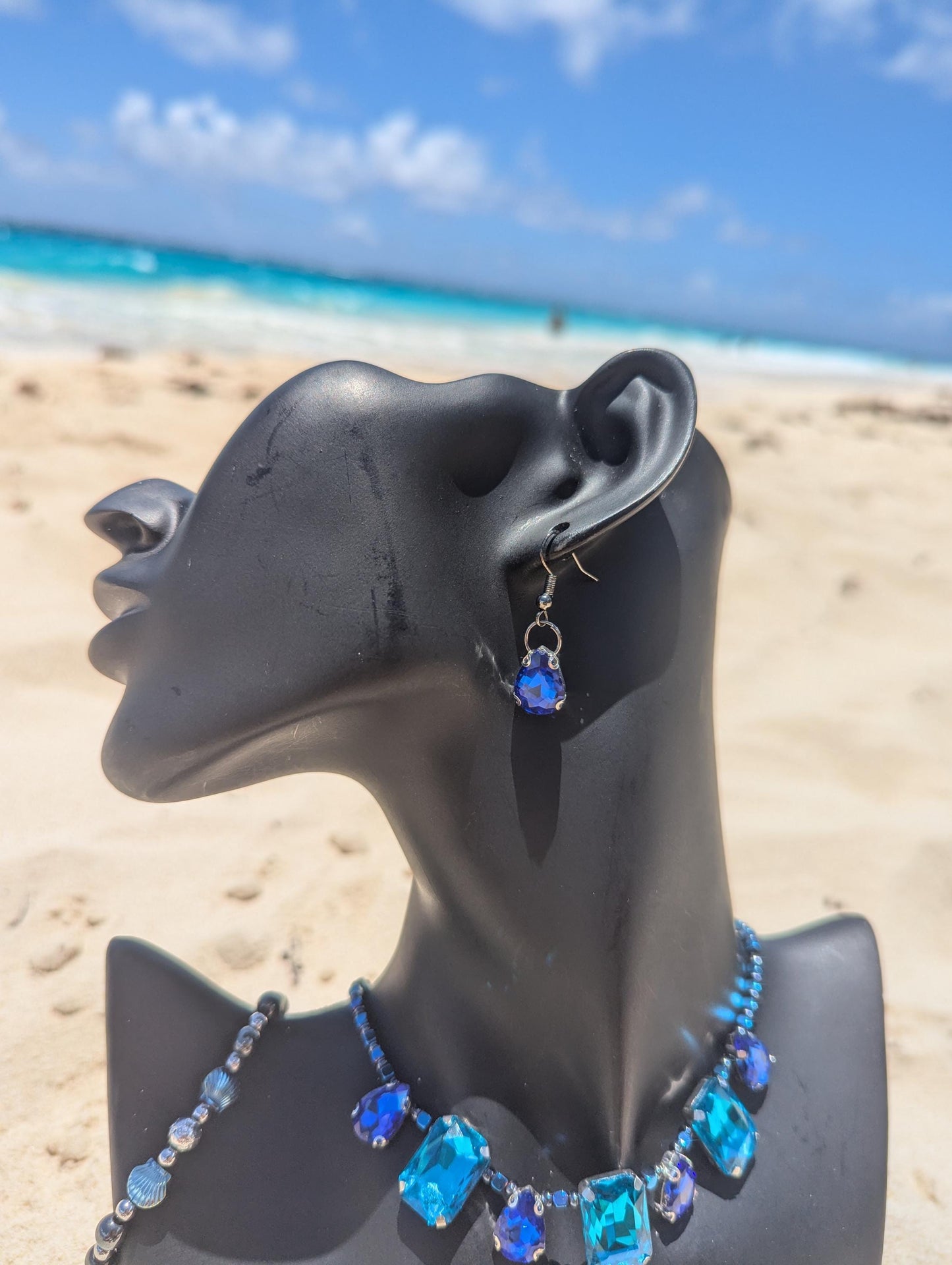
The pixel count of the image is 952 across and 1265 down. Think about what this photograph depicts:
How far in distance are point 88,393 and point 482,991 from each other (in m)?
3.66

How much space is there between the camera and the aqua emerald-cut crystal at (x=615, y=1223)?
0.66 metres

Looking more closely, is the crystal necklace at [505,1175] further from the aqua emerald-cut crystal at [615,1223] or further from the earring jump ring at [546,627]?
the earring jump ring at [546,627]

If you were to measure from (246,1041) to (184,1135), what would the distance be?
85 mm

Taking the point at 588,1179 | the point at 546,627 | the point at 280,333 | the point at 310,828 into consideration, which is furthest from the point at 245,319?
the point at 588,1179

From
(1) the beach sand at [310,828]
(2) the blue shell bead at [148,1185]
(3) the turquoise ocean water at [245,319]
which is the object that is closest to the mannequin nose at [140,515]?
(2) the blue shell bead at [148,1185]

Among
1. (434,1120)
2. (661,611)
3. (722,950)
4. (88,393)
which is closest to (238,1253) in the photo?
(434,1120)

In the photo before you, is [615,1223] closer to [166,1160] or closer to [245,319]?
[166,1160]

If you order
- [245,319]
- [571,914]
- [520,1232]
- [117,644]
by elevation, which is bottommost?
[245,319]

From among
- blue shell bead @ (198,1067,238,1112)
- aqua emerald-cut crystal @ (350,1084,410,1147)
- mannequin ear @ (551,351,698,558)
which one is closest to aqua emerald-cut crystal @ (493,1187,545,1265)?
aqua emerald-cut crystal @ (350,1084,410,1147)

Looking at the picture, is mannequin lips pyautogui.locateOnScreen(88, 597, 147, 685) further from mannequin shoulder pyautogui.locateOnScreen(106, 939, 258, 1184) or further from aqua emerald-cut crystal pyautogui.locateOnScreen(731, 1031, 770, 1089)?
aqua emerald-cut crystal pyautogui.locateOnScreen(731, 1031, 770, 1089)

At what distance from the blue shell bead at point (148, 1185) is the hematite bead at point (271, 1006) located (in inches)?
5.4

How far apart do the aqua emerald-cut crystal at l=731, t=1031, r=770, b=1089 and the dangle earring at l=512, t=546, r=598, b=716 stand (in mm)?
355

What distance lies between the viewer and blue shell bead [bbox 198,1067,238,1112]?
0.78 m

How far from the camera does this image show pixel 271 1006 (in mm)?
849
